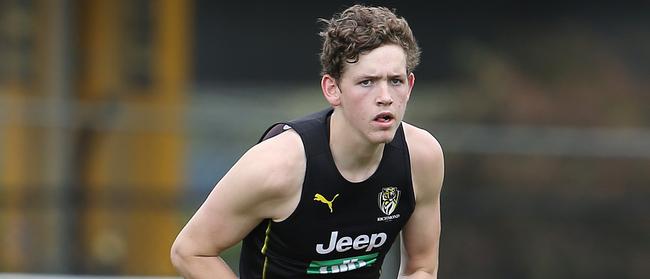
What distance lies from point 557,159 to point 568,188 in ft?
0.84

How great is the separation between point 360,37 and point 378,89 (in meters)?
0.19

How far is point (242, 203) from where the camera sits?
4.80 m

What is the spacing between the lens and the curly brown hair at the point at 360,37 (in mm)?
4711

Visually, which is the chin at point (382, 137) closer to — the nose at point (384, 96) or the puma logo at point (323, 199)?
the nose at point (384, 96)

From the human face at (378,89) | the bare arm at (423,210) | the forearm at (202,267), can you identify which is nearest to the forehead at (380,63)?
the human face at (378,89)

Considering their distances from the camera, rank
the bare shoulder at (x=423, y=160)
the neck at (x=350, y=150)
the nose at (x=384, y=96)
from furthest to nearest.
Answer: the bare shoulder at (x=423, y=160) → the neck at (x=350, y=150) → the nose at (x=384, y=96)

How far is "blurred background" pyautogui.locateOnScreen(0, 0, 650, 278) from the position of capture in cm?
1085

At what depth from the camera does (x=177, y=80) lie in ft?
36.7

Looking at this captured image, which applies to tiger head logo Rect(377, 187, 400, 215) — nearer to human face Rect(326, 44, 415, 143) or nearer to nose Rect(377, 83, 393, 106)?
human face Rect(326, 44, 415, 143)

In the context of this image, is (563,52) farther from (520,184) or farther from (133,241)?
(133,241)

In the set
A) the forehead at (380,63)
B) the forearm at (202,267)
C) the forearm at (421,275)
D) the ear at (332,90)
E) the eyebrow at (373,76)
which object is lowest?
the forearm at (421,275)

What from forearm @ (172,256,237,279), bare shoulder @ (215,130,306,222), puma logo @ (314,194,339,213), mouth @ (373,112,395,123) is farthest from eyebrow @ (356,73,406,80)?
forearm @ (172,256,237,279)

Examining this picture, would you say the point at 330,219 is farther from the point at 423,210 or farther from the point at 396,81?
the point at 396,81

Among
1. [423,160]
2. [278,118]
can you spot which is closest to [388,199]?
[423,160]
